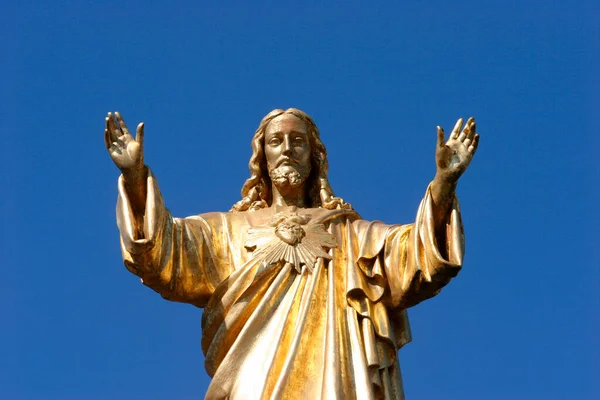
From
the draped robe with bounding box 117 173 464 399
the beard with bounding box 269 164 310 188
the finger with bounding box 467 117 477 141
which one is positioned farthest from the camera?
the beard with bounding box 269 164 310 188

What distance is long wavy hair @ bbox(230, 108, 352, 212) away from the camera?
22.9 m

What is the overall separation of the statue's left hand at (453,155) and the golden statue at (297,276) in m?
0.01

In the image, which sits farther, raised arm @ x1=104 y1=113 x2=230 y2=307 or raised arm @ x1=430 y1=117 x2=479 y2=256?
raised arm @ x1=104 y1=113 x2=230 y2=307

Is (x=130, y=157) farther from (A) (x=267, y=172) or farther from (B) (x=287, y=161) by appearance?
(A) (x=267, y=172)

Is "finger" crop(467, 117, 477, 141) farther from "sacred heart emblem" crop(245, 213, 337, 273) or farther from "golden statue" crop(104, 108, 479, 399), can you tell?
"sacred heart emblem" crop(245, 213, 337, 273)

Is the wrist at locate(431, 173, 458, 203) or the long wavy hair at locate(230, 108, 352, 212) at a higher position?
the long wavy hair at locate(230, 108, 352, 212)

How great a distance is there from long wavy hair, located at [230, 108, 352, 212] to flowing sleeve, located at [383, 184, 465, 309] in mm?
1544

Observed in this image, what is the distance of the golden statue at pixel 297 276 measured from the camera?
20781mm

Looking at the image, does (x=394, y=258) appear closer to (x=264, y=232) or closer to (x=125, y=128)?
(x=264, y=232)

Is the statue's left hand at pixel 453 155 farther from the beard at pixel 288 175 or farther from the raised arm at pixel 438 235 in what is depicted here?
the beard at pixel 288 175

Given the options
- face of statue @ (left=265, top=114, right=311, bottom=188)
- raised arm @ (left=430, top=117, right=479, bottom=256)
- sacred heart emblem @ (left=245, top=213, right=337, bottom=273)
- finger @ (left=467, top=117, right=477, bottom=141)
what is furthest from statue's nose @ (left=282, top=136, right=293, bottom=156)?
finger @ (left=467, top=117, right=477, bottom=141)

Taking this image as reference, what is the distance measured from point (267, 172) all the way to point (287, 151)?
0.51 metres

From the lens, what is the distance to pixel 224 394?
20750 mm

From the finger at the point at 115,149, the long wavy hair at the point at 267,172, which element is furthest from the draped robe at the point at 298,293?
the long wavy hair at the point at 267,172
